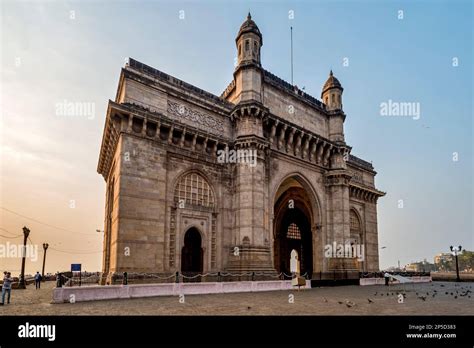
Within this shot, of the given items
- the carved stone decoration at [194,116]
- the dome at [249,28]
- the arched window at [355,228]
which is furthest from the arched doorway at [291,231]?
the dome at [249,28]

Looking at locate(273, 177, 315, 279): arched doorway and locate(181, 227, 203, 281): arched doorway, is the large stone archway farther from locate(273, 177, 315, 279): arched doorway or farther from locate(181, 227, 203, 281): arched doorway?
locate(181, 227, 203, 281): arched doorway

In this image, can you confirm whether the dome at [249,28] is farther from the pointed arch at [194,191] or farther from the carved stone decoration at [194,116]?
the pointed arch at [194,191]

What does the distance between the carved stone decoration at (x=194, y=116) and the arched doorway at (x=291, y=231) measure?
43.7 ft

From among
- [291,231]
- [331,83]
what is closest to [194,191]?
[331,83]

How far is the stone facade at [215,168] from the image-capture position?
18828 millimetres

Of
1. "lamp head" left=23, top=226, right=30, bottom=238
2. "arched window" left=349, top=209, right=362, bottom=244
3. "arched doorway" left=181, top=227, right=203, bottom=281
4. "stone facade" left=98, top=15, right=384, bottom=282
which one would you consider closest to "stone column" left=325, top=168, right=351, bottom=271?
"stone facade" left=98, top=15, right=384, bottom=282

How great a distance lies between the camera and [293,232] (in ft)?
132

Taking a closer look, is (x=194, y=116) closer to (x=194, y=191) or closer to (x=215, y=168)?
(x=215, y=168)

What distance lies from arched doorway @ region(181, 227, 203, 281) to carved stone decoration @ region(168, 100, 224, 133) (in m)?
6.71

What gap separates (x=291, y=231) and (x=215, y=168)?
19.9 metres

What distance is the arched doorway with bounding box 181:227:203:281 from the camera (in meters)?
21.3

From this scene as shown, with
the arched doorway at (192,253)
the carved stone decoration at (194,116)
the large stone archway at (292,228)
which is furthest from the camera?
the large stone archway at (292,228)
